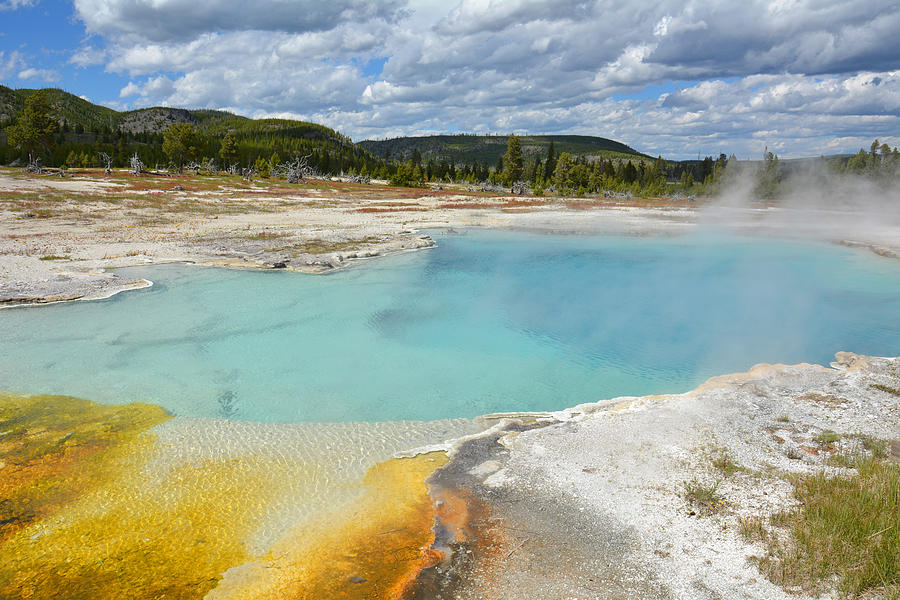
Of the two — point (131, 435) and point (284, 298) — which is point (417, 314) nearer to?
point (284, 298)

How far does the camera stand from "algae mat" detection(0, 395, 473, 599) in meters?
4.93

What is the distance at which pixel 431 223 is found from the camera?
36.2 metres

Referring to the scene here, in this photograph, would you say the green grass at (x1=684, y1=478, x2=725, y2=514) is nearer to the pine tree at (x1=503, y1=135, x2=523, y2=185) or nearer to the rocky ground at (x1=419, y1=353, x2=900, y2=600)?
the rocky ground at (x1=419, y1=353, x2=900, y2=600)

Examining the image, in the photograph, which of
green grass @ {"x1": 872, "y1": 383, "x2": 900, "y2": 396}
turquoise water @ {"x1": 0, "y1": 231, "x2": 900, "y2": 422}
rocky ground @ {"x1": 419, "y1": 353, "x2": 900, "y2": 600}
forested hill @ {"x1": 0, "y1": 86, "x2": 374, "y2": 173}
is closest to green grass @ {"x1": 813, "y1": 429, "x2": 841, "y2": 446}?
rocky ground @ {"x1": 419, "y1": 353, "x2": 900, "y2": 600}

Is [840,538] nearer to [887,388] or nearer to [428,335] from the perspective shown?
[887,388]

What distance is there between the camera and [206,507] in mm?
6125

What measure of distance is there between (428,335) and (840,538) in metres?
10.2

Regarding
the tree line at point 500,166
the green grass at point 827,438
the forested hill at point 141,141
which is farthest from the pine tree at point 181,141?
the green grass at point 827,438

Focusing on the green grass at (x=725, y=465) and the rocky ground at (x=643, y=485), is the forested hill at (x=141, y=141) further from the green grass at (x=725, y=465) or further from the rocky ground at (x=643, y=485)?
the green grass at (x=725, y=465)

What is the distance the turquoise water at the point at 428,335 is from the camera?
400 inches

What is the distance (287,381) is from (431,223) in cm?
2649

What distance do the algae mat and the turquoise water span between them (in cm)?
114

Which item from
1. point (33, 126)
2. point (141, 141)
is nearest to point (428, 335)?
point (33, 126)

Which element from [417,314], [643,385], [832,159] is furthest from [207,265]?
[832,159]
